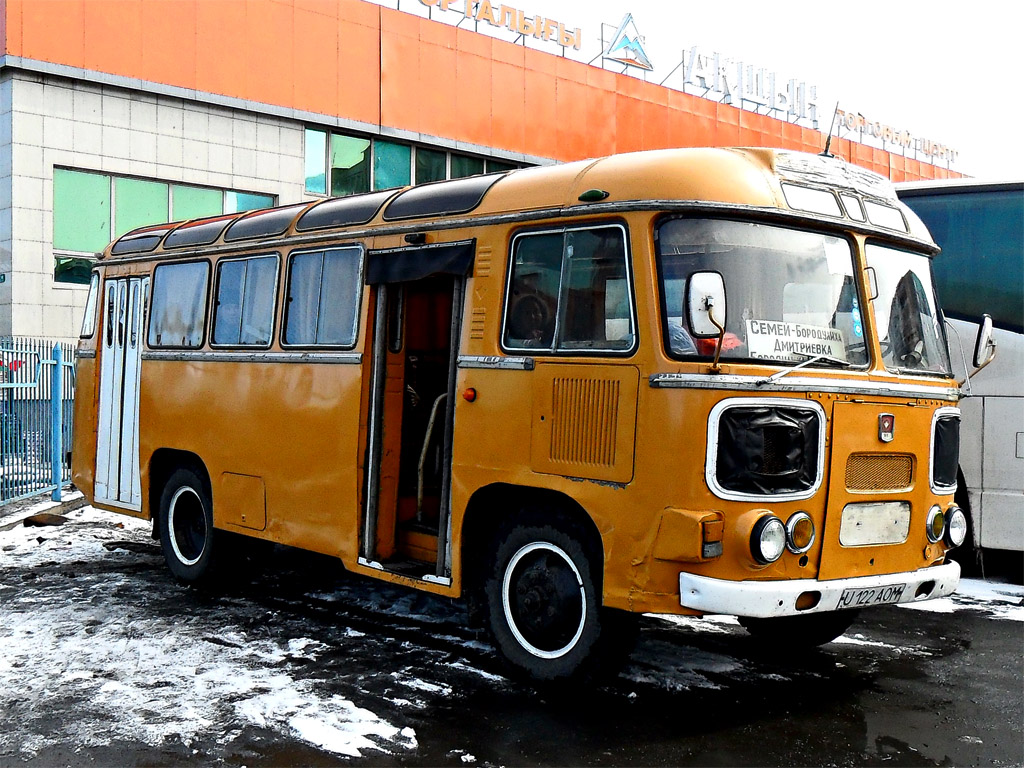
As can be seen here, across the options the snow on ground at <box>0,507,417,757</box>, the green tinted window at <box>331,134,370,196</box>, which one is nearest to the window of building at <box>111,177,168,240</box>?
the green tinted window at <box>331,134,370,196</box>

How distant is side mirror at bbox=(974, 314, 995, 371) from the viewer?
669 centimetres

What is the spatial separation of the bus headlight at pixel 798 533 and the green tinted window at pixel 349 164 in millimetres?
19041

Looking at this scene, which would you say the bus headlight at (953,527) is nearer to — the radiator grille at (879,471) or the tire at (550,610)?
the radiator grille at (879,471)

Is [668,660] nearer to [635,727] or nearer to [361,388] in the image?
[635,727]

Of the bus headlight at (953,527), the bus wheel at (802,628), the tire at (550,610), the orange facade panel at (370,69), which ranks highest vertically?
the orange facade panel at (370,69)

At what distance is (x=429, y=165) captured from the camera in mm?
24672

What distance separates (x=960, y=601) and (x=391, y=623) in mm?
4593

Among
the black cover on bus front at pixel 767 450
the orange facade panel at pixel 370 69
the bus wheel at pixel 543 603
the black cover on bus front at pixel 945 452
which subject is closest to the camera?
the black cover on bus front at pixel 767 450

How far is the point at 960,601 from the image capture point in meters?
8.63

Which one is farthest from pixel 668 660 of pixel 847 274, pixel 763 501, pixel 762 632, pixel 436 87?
pixel 436 87

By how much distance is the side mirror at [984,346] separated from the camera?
6.69 meters

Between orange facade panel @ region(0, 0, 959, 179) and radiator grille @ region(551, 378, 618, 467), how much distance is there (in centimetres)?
1616

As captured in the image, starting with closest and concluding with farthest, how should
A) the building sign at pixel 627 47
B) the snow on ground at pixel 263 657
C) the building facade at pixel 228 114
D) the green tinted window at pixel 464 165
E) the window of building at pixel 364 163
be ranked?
the snow on ground at pixel 263 657 → the building facade at pixel 228 114 → the window of building at pixel 364 163 → the green tinted window at pixel 464 165 → the building sign at pixel 627 47

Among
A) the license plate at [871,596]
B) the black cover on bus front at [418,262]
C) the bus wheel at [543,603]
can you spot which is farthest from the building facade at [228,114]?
the license plate at [871,596]
